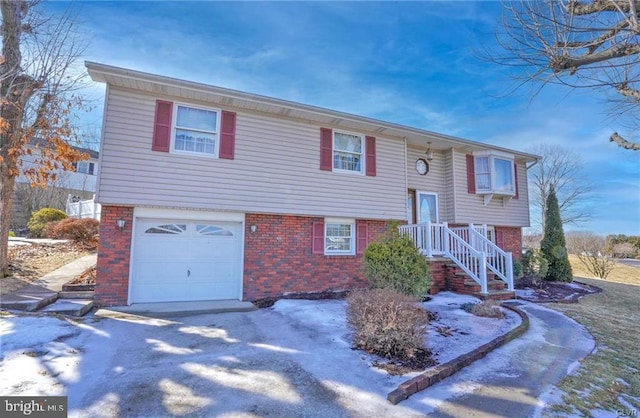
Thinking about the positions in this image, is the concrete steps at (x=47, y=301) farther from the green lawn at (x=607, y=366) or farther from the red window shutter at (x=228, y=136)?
the green lawn at (x=607, y=366)

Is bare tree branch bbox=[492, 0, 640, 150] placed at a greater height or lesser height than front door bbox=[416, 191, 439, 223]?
greater

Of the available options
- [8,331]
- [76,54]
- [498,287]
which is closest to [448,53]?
[498,287]

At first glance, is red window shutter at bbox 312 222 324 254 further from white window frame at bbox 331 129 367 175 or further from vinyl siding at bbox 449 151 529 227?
vinyl siding at bbox 449 151 529 227

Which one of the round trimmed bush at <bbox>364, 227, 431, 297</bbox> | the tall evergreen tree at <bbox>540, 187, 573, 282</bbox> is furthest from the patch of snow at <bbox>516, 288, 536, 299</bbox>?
the round trimmed bush at <bbox>364, 227, 431, 297</bbox>

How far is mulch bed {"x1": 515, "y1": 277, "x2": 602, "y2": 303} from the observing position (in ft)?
31.6

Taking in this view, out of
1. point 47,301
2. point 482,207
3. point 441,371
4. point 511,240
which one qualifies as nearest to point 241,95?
point 47,301

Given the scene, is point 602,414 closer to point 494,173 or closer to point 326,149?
point 326,149

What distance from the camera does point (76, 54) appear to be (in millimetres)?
8453

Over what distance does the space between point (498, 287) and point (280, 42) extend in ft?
32.8

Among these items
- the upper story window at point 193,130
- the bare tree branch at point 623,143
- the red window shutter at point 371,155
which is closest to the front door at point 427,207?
the red window shutter at point 371,155

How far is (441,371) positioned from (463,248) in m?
6.59

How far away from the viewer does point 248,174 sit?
28.1 ft

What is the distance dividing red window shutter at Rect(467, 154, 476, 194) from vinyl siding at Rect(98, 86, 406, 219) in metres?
3.33

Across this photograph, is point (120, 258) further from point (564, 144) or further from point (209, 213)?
point (564, 144)
